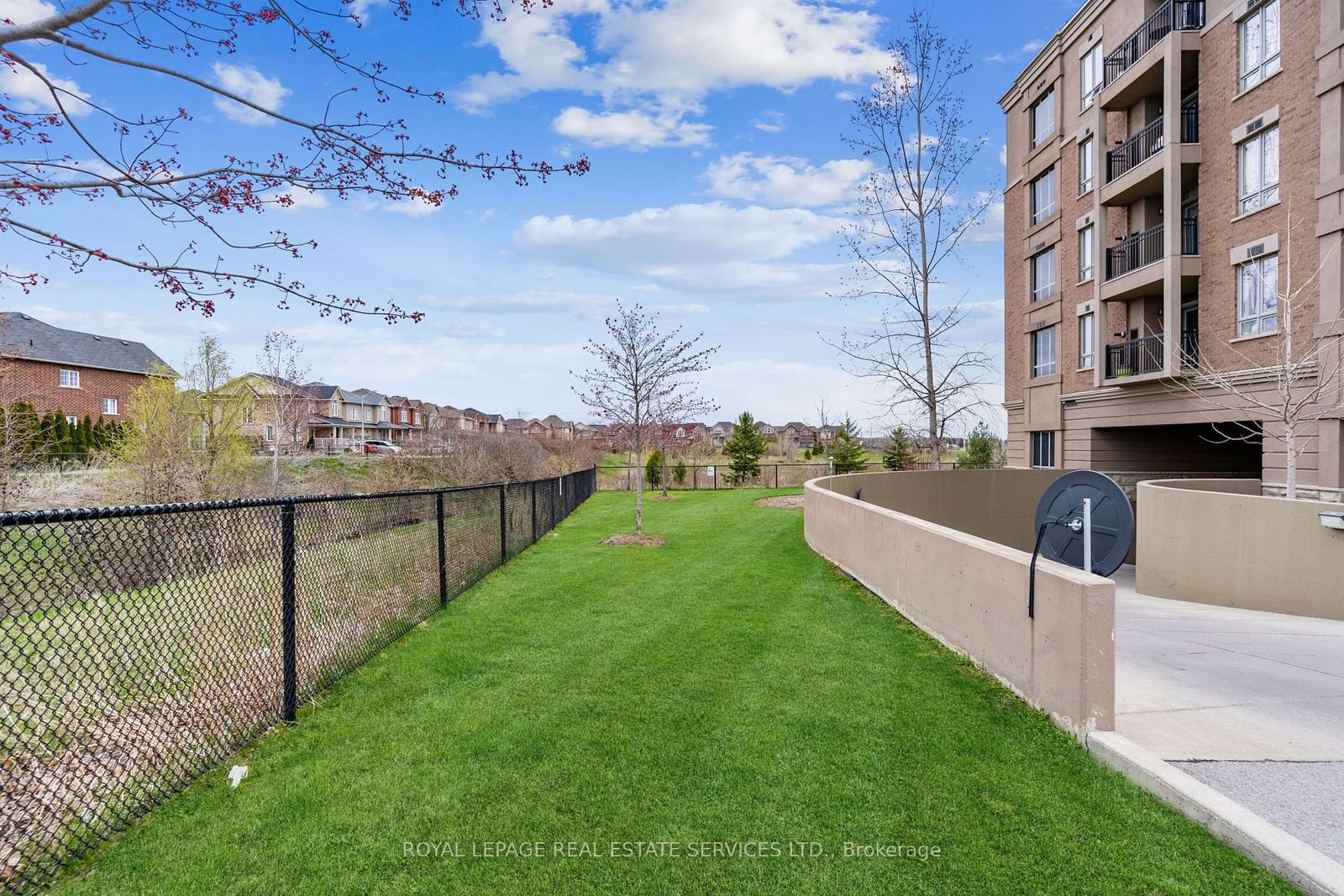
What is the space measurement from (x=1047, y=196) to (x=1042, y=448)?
8.69m

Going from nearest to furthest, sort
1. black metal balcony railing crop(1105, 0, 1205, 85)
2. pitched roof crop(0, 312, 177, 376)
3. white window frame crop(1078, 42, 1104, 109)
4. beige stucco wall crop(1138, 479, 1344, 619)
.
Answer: beige stucco wall crop(1138, 479, 1344, 619), black metal balcony railing crop(1105, 0, 1205, 85), white window frame crop(1078, 42, 1104, 109), pitched roof crop(0, 312, 177, 376)

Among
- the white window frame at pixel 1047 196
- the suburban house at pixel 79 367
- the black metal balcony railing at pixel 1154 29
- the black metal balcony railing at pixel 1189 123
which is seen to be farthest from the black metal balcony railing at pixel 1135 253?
the suburban house at pixel 79 367

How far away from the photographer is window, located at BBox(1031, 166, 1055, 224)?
76.1 ft

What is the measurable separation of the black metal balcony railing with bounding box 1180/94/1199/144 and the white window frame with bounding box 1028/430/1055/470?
9050 mm

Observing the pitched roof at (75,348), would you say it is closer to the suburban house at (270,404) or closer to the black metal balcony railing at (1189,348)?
the suburban house at (270,404)

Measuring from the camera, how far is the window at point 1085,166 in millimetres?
20766

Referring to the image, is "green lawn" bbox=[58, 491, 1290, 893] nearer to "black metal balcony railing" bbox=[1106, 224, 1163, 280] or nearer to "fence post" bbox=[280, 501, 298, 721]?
"fence post" bbox=[280, 501, 298, 721]

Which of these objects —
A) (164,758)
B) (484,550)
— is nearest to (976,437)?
(484,550)

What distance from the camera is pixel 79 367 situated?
40.2 m

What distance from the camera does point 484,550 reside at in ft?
31.7

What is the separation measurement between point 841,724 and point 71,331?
2133 inches

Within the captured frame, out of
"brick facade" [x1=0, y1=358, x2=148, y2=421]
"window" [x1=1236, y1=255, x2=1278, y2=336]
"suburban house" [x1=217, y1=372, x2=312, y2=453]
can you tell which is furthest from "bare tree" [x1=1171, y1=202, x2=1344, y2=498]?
"brick facade" [x1=0, y1=358, x2=148, y2=421]

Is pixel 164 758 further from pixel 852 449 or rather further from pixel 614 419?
pixel 852 449

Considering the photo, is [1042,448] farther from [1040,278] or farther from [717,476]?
[717,476]
